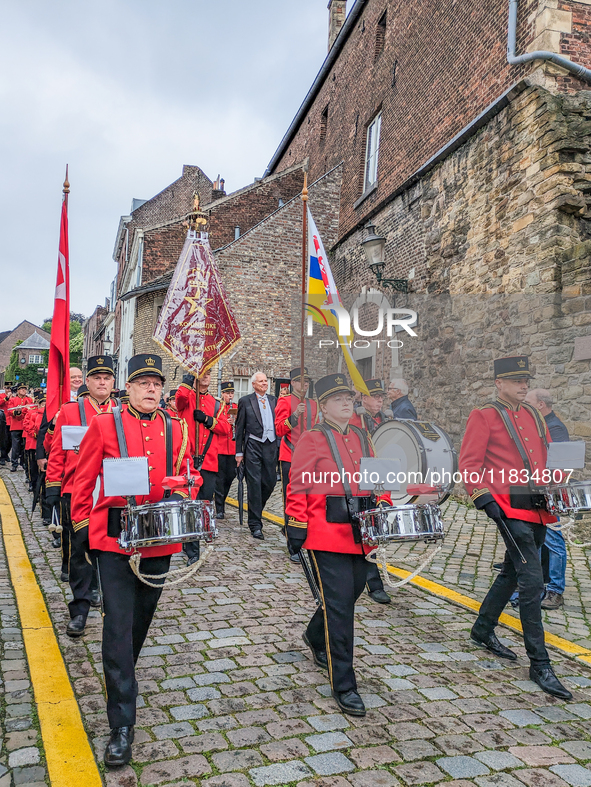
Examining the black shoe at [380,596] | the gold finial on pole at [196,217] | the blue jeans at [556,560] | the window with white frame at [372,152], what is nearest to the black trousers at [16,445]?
the window with white frame at [372,152]

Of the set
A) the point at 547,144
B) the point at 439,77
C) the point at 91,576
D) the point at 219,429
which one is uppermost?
the point at 439,77

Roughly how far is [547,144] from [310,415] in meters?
5.56

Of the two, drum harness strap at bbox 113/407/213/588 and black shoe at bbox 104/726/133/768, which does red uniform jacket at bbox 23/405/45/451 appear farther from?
black shoe at bbox 104/726/133/768

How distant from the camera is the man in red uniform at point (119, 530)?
10.00ft

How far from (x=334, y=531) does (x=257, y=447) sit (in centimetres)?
522

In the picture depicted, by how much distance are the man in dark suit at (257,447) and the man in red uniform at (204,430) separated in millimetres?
316

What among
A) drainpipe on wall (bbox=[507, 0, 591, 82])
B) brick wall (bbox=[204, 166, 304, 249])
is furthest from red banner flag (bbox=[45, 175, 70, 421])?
brick wall (bbox=[204, 166, 304, 249])

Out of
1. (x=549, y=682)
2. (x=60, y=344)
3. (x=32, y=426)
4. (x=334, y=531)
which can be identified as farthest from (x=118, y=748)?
(x=32, y=426)

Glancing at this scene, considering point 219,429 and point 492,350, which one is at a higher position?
point 492,350

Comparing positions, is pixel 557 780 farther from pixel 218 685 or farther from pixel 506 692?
pixel 218 685

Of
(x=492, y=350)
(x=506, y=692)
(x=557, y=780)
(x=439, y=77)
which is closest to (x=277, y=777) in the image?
(x=557, y=780)

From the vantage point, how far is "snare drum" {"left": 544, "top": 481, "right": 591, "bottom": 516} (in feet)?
13.5

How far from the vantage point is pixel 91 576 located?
15.8ft

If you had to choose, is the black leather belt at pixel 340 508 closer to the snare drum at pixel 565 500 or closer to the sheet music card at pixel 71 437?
the snare drum at pixel 565 500
